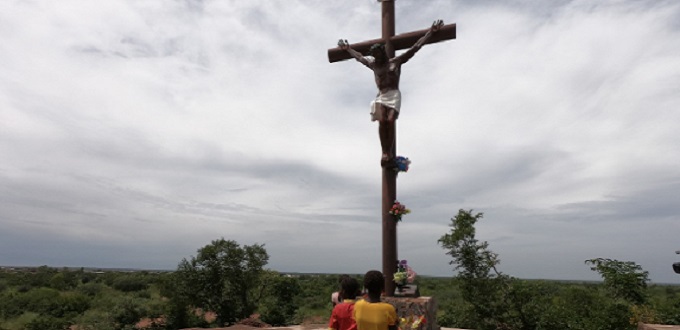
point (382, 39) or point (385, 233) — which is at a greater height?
point (382, 39)

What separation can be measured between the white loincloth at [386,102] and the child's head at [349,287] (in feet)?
7.70

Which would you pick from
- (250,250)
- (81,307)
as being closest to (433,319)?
(250,250)

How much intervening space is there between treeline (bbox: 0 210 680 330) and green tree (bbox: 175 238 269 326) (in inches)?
1.3

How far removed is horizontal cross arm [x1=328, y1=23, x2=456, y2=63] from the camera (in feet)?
16.9

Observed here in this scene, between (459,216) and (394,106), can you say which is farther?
(459,216)

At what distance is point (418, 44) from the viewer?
5.07 m

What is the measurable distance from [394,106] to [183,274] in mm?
11886

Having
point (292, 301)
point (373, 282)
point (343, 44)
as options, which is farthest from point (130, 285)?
point (373, 282)

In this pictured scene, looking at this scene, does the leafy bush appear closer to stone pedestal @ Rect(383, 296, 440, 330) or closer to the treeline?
the treeline

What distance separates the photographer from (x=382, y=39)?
5.50 m

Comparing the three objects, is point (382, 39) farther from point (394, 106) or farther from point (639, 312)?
point (639, 312)

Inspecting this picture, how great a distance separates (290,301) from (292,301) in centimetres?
16

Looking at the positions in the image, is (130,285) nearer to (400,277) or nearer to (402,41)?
(400,277)

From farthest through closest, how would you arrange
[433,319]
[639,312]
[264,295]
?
[264,295] → [639,312] → [433,319]
